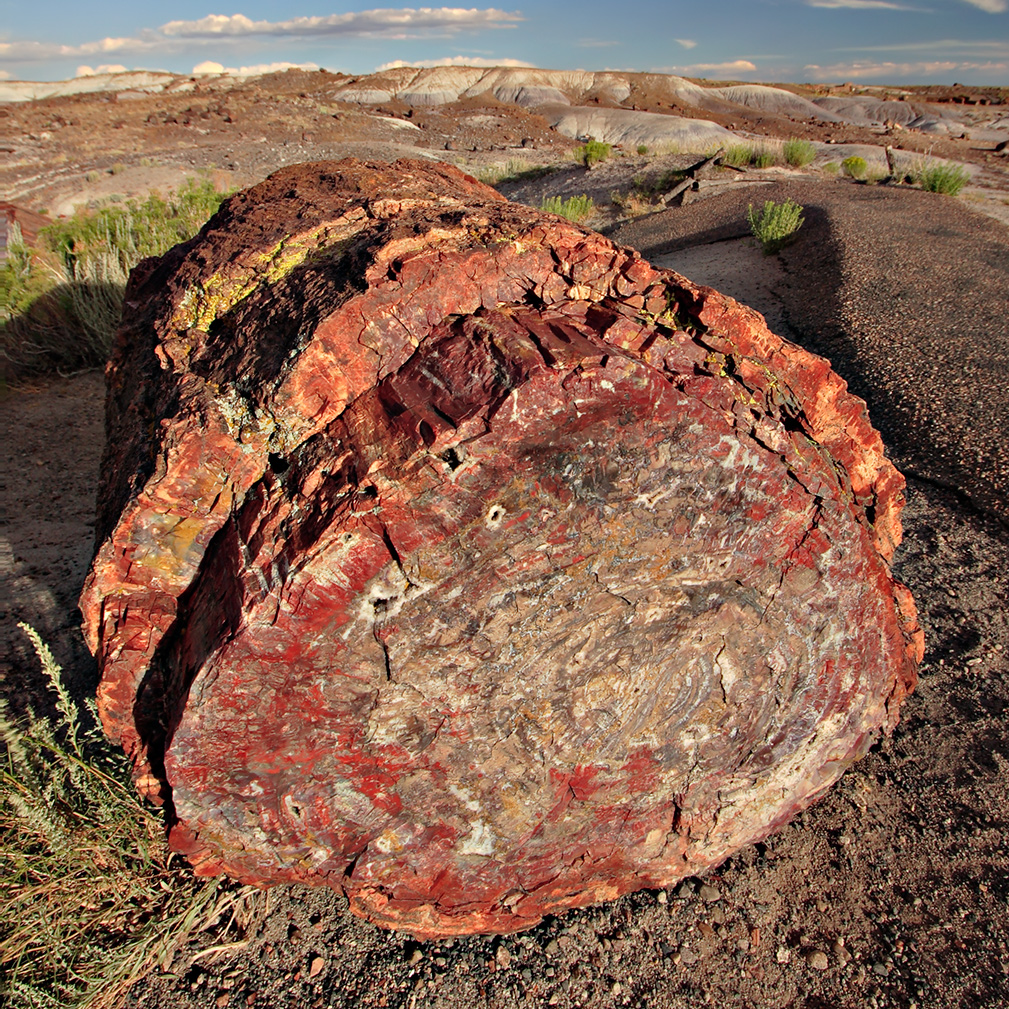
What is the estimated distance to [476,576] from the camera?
1.66 m

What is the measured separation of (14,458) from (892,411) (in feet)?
21.7

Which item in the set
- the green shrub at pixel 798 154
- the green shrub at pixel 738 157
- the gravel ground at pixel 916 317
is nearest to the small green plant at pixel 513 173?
the green shrub at pixel 738 157

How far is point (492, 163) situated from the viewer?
21.3 m

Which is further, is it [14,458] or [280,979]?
[14,458]

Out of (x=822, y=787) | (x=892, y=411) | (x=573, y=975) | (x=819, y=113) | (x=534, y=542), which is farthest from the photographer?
(x=819, y=113)

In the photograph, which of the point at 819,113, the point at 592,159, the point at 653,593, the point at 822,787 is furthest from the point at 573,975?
the point at 819,113

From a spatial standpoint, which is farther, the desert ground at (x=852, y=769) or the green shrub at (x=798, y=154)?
the green shrub at (x=798, y=154)

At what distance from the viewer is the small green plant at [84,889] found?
5.96ft

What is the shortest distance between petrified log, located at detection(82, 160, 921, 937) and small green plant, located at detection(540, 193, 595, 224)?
981 cm

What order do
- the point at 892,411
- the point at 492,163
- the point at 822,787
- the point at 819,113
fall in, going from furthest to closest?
1. the point at 819,113
2. the point at 492,163
3. the point at 892,411
4. the point at 822,787

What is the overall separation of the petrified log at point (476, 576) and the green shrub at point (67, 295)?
5293mm

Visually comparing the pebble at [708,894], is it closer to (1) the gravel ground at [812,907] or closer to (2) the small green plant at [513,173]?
(1) the gravel ground at [812,907]

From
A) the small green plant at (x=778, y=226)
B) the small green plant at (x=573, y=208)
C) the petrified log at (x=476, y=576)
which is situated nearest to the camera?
the petrified log at (x=476, y=576)

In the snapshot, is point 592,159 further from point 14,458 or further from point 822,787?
point 822,787
